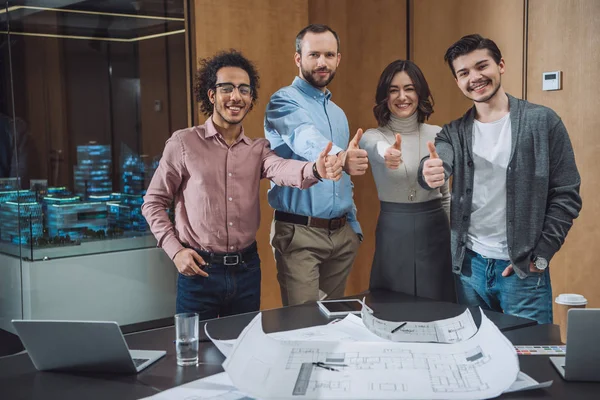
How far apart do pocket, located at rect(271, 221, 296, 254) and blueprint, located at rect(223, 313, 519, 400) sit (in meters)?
1.51

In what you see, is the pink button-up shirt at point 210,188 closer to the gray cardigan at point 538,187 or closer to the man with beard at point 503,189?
the man with beard at point 503,189

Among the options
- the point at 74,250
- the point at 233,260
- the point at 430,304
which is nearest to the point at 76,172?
the point at 74,250

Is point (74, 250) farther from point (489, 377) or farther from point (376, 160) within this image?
point (489, 377)

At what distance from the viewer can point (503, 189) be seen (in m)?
2.44

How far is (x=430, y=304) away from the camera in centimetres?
210

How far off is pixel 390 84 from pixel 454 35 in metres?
1.62

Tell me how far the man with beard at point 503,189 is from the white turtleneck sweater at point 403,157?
22 centimetres

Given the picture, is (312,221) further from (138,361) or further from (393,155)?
(138,361)

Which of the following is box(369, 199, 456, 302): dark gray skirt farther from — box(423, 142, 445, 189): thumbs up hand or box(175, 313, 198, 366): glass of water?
box(175, 313, 198, 366): glass of water

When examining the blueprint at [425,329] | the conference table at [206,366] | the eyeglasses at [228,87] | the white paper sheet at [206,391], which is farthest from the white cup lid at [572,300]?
the eyeglasses at [228,87]

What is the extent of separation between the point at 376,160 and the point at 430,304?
872mm

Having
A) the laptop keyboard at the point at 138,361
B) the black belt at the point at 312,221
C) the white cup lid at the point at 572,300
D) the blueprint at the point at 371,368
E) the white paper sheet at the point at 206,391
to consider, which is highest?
the black belt at the point at 312,221

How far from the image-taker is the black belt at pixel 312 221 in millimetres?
2939

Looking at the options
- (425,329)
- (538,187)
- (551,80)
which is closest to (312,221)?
(538,187)
